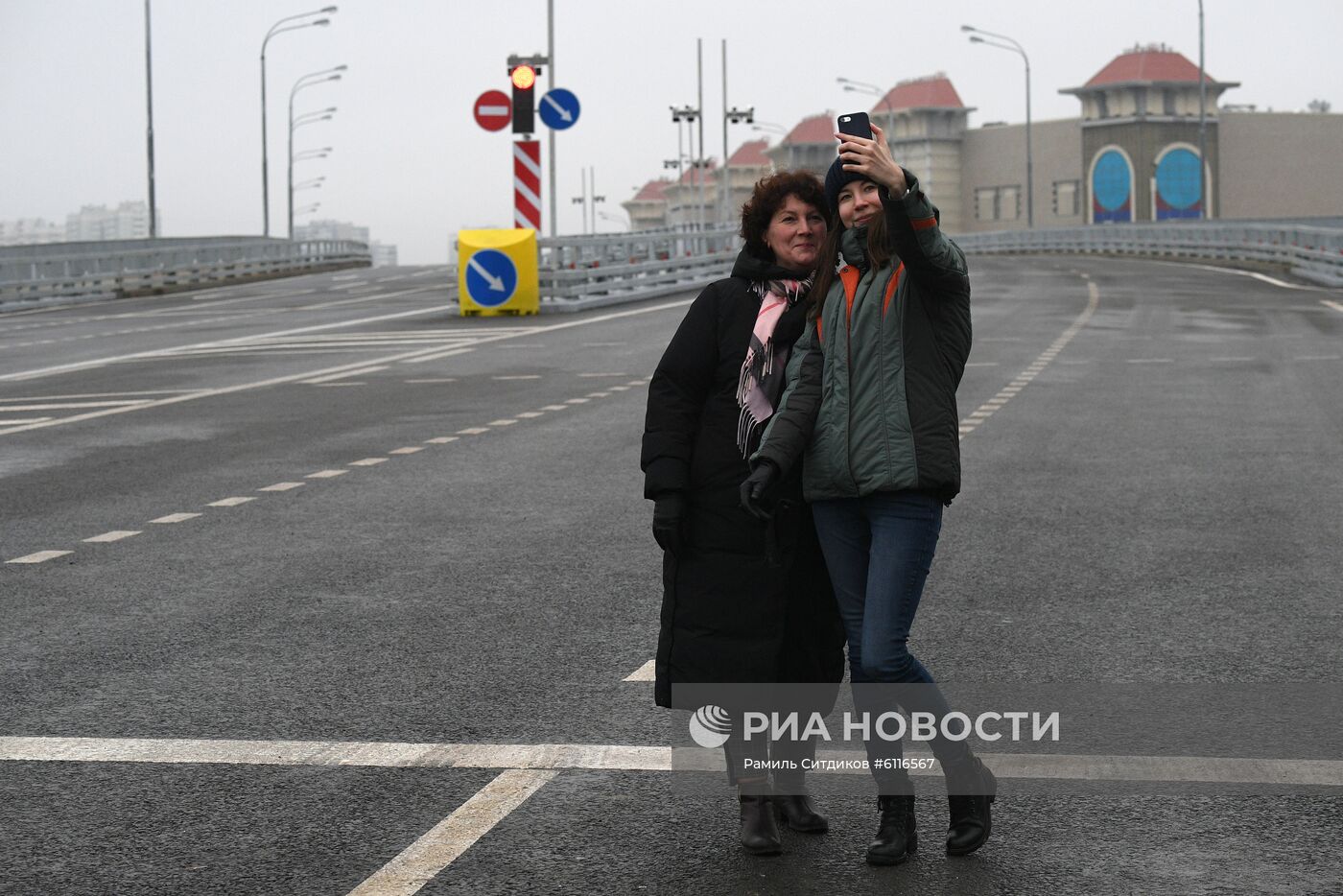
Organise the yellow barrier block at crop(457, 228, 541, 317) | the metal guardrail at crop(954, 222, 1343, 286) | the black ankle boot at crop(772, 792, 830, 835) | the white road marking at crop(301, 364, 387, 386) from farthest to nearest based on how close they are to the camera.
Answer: the metal guardrail at crop(954, 222, 1343, 286) < the yellow barrier block at crop(457, 228, 541, 317) < the white road marking at crop(301, 364, 387, 386) < the black ankle boot at crop(772, 792, 830, 835)

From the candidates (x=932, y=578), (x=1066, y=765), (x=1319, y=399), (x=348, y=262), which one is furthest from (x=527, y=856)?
(x=348, y=262)

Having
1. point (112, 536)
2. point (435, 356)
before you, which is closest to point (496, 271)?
point (435, 356)

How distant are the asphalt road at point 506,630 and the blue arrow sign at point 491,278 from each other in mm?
14919

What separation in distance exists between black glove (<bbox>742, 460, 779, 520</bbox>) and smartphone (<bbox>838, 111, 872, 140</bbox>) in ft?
2.61

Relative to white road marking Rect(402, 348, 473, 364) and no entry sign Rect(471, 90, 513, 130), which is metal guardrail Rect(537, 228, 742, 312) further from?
white road marking Rect(402, 348, 473, 364)

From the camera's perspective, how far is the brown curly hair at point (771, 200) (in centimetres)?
498

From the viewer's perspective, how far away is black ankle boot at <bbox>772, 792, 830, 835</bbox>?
5.04 m

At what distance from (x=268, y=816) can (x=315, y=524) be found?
19.5ft

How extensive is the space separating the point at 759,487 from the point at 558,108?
99.0ft

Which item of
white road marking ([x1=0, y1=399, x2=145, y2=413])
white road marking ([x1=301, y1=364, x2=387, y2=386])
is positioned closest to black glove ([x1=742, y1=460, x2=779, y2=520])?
white road marking ([x1=0, y1=399, x2=145, y2=413])

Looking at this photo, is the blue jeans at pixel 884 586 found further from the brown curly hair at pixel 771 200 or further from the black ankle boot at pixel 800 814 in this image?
the brown curly hair at pixel 771 200

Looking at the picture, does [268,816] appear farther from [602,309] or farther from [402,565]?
[602,309]

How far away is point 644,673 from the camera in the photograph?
23.1 feet

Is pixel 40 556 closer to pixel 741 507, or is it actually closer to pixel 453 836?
pixel 453 836
